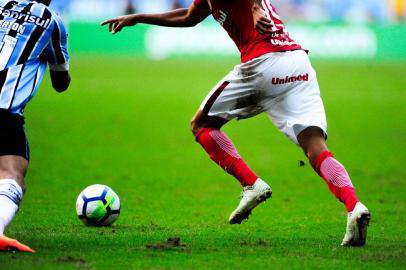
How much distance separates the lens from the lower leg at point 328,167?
7.47 metres

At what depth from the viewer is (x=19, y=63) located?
726cm

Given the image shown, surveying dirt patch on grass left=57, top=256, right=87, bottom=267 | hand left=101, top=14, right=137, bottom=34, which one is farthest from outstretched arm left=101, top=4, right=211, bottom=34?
dirt patch on grass left=57, top=256, right=87, bottom=267

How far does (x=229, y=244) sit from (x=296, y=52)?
5.86 ft

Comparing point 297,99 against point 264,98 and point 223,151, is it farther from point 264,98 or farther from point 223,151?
point 223,151

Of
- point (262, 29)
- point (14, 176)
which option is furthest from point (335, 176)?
point (14, 176)

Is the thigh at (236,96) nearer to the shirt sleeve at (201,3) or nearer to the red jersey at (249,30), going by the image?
the red jersey at (249,30)

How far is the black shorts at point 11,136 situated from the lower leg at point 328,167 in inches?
91.6

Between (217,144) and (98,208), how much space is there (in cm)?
129

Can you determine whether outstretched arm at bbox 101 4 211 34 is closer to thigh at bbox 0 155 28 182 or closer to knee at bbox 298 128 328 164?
knee at bbox 298 128 328 164

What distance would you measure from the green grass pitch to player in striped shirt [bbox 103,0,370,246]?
597 millimetres

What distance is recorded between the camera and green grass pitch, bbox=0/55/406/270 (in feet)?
23.0

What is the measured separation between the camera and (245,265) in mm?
6582

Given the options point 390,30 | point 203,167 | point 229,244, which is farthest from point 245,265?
point 390,30

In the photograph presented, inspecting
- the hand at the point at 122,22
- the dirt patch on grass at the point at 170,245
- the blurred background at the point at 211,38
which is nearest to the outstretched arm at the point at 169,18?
the hand at the point at 122,22
